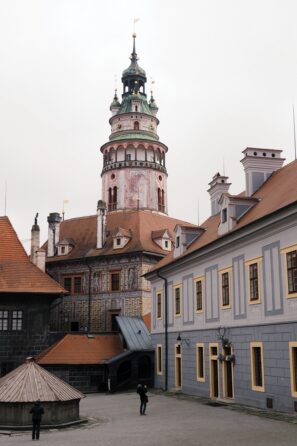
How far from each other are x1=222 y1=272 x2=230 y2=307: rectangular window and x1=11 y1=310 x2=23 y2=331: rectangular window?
1481 centimetres

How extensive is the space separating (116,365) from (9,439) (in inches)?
609

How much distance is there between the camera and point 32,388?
714 inches

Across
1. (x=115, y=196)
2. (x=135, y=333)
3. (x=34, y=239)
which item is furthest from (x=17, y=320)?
(x=115, y=196)

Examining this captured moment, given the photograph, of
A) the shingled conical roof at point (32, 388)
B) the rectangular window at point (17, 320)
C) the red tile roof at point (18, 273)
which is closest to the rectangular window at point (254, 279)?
the shingled conical roof at point (32, 388)

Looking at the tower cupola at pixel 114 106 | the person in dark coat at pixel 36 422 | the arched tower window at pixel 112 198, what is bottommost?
the person in dark coat at pixel 36 422

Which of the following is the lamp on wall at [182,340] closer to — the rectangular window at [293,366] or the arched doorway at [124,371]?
the arched doorway at [124,371]

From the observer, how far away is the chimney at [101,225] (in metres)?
44.2

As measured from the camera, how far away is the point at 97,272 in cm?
4325

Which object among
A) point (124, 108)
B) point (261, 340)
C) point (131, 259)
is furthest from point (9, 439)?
point (124, 108)

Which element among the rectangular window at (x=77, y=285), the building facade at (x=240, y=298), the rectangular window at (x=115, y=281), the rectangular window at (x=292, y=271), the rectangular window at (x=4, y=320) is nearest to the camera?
the rectangular window at (x=292, y=271)

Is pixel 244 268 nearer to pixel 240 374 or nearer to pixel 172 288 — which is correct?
pixel 240 374

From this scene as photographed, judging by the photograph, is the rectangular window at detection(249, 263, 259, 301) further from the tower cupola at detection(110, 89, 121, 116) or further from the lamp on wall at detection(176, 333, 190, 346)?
the tower cupola at detection(110, 89, 121, 116)

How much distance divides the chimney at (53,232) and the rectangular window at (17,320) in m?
→ 13.1

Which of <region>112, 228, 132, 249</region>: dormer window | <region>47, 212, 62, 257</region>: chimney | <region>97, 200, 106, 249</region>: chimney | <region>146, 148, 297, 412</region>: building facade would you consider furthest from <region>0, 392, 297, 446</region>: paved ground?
<region>47, 212, 62, 257</region>: chimney
